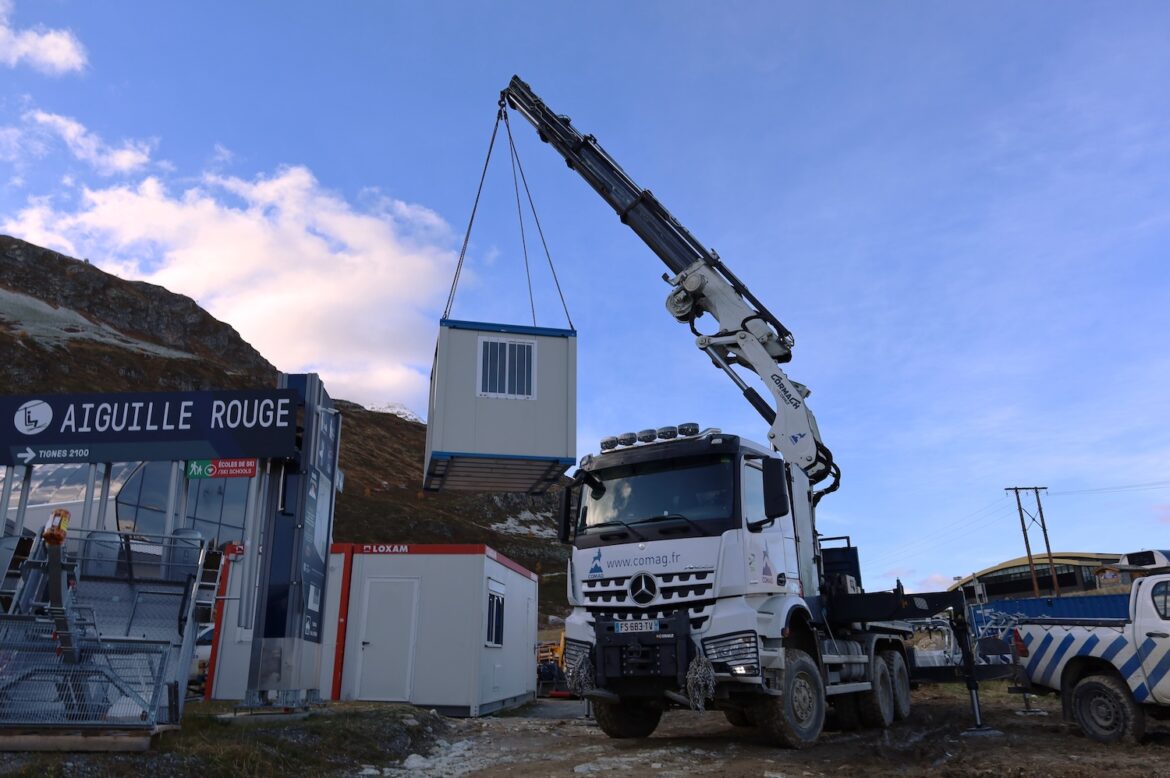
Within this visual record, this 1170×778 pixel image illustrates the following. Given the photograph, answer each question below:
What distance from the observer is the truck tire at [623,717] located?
1024 cm

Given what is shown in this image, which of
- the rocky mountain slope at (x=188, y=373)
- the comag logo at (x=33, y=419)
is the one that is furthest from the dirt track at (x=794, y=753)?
the rocky mountain slope at (x=188, y=373)

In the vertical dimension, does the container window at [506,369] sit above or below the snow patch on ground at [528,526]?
below

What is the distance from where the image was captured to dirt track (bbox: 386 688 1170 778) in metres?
7.84

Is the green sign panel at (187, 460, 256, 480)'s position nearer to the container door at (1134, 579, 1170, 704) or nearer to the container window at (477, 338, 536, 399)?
the container window at (477, 338, 536, 399)

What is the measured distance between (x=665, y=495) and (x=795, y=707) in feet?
8.78

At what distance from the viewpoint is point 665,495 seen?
9.65m

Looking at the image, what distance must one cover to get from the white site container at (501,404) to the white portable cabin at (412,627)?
297cm

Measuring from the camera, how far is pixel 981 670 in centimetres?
1216

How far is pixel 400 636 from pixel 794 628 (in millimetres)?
8524

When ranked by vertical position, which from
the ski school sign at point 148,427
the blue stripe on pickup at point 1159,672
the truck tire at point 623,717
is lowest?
the truck tire at point 623,717

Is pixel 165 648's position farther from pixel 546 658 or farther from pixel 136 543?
pixel 546 658

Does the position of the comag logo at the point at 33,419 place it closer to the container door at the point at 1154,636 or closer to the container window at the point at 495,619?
the container window at the point at 495,619

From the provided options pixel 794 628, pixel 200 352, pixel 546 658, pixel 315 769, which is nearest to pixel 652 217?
pixel 794 628

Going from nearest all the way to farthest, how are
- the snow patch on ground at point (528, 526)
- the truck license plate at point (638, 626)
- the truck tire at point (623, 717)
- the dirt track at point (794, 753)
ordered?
the dirt track at point (794, 753)
the truck license plate at point (638, 626)
the truck tire at point (623, 717)
the snow patch on ground at point (528, 526)
